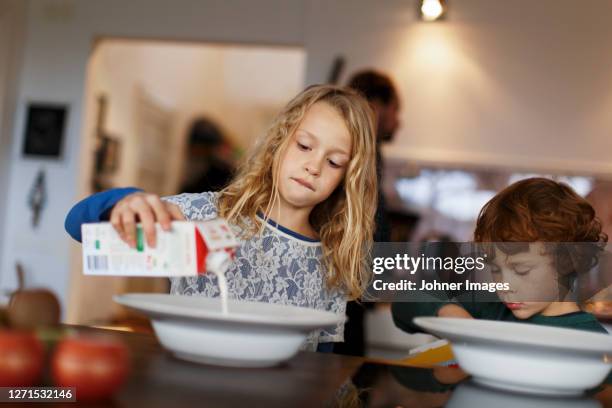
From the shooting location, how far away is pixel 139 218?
91cm

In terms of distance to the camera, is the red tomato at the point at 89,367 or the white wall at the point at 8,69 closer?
the red tomato at the point at 89,367

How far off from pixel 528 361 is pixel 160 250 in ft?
1.44

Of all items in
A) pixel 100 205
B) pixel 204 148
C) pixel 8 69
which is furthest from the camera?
pixel 204 148

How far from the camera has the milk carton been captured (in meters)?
A: 0.84

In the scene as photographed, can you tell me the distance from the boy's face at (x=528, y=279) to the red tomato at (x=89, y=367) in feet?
2.79

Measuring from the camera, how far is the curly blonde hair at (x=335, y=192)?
146 cm

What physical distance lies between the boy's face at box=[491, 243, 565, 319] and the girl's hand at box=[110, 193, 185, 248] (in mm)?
680

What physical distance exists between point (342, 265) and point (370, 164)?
0.22 metres

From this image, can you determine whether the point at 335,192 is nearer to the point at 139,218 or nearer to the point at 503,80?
the point at 139,218

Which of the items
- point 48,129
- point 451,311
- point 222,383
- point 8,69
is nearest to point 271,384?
point 222,383

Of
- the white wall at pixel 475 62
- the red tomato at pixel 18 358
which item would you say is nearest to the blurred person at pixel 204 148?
the white wall at pixel 475 62

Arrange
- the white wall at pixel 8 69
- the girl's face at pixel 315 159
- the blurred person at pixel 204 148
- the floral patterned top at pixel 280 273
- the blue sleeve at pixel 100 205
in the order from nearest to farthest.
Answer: the blue sleeve at pixel 100 205 < the girl's face at pixel 315 159 < the floral patterned top at pixel 280 273 < the white wall at pixel 8 69 < the blurred person at pixel 204 148

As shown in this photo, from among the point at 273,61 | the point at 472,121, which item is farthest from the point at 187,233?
the point at 273,61

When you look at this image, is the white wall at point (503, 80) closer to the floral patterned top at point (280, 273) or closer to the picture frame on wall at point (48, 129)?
the picture frame on wall at point (48, 129)
